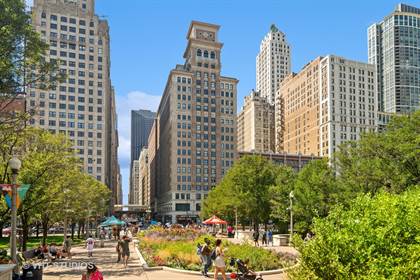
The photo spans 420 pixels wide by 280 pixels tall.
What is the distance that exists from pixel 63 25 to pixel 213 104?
174ft

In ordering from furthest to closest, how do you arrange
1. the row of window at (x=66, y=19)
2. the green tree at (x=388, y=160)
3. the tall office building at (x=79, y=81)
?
the row of window at (x=66, y=19)
the tall office building at (x=79, y=81)
the green tree at (x=388, y=160)

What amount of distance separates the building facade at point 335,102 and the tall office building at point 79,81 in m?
77.1

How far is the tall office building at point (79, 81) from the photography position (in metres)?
138

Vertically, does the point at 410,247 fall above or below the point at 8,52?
below

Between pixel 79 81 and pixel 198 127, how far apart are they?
3984cm

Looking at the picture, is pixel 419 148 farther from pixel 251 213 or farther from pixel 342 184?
pixel 251 213

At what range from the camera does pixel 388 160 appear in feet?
137

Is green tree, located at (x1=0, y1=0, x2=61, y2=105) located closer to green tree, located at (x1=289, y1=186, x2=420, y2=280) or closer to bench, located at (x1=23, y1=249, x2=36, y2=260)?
bench, located at (x1=23, y1=249, x2=36, y2=260)

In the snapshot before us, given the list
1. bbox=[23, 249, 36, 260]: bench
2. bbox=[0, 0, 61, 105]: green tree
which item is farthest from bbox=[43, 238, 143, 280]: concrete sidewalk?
bbox=[0, 0, 61, 105]: green tree

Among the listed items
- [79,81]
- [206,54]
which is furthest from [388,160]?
[79,81]

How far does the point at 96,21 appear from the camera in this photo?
145375mm

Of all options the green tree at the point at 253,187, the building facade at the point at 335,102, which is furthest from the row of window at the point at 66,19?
the green tree at the point at 253,187

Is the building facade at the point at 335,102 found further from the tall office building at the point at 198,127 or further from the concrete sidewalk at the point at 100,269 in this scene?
the concrete sidewalk at the point at 100,269

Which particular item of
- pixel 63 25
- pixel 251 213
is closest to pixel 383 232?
pixel 251 213
